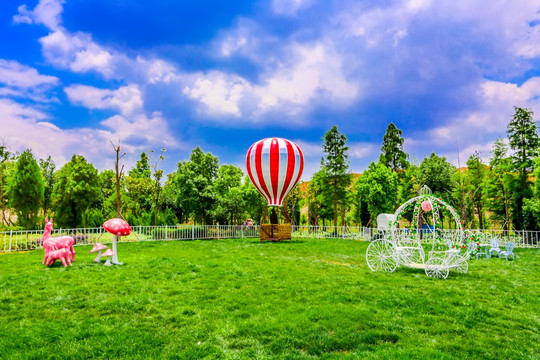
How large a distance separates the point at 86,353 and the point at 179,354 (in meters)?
1.44

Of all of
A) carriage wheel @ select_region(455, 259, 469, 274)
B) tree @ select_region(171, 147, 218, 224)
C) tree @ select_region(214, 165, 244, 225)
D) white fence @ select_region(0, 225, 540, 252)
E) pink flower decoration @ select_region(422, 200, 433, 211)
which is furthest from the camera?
tree @ select_region(214, 165, 244, 225)

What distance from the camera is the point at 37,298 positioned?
24.0ft

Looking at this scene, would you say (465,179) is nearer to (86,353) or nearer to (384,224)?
(384,224)

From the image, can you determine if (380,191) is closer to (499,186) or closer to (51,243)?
(499,186)

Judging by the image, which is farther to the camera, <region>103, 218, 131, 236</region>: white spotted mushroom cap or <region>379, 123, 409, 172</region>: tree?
<region>379, 123, 409, 172</region>: tree

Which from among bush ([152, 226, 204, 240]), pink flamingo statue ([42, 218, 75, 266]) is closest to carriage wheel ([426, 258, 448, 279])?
pink flamingo statue ([42, 218, 75, 266])

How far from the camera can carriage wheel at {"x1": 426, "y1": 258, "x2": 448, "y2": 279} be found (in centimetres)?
994

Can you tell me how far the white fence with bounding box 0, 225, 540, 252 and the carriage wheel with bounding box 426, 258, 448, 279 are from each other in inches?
284

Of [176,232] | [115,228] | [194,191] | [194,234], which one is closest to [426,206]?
[115,228]

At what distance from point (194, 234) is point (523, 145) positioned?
28.7 m

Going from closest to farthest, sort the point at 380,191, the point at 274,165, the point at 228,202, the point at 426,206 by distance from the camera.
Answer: the point at 426,206, the point at 274,165, the point at 380,191, the point at 228,202

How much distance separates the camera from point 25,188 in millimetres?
19078

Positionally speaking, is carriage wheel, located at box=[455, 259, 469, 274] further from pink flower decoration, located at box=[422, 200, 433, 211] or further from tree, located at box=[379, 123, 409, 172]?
tree, located at box=[379, 123, 409, 172]

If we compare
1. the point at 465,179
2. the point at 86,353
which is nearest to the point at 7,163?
the point at 86,353
